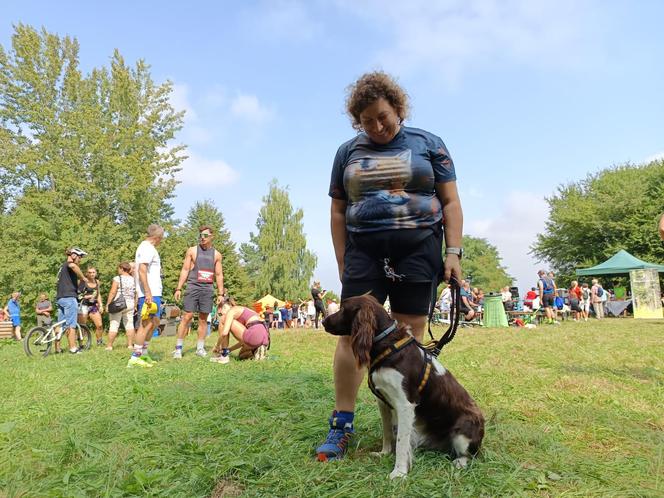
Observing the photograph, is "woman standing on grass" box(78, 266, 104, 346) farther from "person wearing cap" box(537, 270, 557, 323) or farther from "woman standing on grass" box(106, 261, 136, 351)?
"person wearing cap" box(537, 270, 557, 323)

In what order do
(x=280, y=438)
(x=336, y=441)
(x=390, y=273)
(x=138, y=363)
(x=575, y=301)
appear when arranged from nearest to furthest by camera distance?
1. (x=336, y=441)
2. (x=390, y=273)
3. (x=280, y=438)
4. (x=138, y=363)
5. (x=575, y=301)

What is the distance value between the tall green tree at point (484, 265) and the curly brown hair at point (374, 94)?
72.5 m

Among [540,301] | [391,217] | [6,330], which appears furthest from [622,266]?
[6,330]

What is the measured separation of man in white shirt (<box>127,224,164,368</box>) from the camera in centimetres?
757

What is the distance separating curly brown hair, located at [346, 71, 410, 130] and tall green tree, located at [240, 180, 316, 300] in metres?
48.0

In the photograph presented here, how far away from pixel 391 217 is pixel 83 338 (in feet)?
34.7

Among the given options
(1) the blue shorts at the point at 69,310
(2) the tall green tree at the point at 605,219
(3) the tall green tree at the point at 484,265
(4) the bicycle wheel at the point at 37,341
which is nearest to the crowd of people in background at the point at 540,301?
(1) the blue shorts at the point at 69,310

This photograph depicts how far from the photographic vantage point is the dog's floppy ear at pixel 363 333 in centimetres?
281

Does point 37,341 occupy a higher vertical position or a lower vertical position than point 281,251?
lower

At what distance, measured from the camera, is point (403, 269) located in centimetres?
322

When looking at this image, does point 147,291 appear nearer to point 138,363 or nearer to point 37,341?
point 138,363

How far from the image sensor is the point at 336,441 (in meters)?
3.11

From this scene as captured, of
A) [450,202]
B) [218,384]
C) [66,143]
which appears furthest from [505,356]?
[66,143]

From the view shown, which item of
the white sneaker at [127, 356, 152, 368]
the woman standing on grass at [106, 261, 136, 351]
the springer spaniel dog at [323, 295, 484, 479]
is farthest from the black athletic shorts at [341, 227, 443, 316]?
the woman standing on grass at [106, 261, 136, 351]
